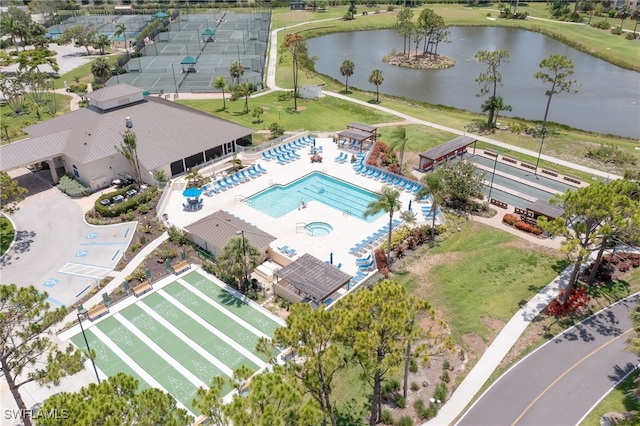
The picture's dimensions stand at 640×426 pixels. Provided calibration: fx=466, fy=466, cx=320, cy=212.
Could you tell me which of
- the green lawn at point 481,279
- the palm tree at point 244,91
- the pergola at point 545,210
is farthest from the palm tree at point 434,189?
the palm tree at point 244,91

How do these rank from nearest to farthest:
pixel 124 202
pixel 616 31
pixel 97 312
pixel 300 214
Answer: pixel 97 312 < pixel 124 202 < pixel 300 214 < pixel 616 31

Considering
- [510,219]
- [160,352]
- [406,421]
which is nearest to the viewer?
[406,421]

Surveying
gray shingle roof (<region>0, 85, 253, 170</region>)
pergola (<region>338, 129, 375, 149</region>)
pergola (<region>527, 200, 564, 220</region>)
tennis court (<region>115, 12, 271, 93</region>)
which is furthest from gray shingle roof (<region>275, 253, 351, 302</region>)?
tennis court (<region>115, 12, 271, 93</region>)

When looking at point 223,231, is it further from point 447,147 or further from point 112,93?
point 447,147

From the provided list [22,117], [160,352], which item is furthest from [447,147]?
[22,117]

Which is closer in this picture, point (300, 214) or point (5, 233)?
point (5, 233)

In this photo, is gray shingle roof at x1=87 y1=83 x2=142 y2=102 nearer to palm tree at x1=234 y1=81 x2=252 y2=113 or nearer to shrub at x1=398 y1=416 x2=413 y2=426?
palm tree at x1=234 y1=81 x2=252 y2=113

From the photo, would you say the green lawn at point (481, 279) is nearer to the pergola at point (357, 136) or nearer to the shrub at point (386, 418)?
the shrub at point (386, 418)
